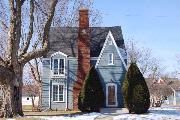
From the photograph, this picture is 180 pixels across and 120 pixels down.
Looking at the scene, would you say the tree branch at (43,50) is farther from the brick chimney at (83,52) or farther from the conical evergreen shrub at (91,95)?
the brick chimney at (83,52)

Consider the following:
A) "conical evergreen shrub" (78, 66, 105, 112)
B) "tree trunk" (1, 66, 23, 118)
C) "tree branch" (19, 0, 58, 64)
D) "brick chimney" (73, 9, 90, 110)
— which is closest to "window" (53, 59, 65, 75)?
"brick chimney" (73, 9, 90, 110)

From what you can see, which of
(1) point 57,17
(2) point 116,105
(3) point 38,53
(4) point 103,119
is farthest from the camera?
(1) point 57,17

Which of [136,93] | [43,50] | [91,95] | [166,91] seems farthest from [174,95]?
[43,50]

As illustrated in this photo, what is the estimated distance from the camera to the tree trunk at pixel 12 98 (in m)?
26.7

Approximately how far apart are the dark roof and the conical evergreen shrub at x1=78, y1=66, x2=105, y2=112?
5.14 meters

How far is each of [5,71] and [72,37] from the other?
43.0ft

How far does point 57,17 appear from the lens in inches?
1858

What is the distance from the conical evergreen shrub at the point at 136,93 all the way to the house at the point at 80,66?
18.1 feet

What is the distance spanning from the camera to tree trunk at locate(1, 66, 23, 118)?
26719mm

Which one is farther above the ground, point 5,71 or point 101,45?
point 101,45

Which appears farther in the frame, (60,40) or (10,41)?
(60,40)

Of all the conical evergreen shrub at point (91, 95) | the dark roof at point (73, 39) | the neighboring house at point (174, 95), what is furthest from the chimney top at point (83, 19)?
the neighboring house at point (174, 95)

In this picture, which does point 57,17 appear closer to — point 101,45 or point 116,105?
point 101,45

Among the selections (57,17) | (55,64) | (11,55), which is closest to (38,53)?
(11,55)
